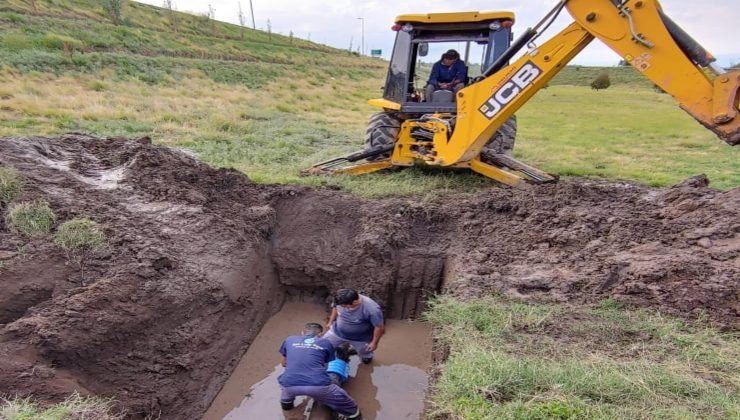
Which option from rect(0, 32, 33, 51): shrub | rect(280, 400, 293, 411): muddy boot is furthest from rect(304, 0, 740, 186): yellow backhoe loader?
rect(0, 32, 33, 51): shrub

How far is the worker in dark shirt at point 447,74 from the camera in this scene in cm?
804

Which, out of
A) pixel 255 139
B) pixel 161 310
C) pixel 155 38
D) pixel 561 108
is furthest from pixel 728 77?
pixel 155 38

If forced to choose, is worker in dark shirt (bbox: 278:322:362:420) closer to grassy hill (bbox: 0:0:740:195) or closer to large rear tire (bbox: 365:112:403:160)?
grassy hill (bbox: 0:0:740:195)

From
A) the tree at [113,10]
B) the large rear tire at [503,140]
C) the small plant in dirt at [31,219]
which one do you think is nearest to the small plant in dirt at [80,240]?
the small plant in dirt at [31,219]

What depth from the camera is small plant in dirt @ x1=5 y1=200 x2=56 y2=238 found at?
5.08 metres

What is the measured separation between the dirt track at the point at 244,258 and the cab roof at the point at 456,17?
2792 millimetres

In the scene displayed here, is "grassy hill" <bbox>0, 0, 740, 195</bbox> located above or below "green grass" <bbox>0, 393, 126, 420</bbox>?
above

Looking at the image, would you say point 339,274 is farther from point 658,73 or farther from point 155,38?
point 155,38

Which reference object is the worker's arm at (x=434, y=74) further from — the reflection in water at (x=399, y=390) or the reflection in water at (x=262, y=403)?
the reflection in water at (x=262, y=403)

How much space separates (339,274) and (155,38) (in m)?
28.6

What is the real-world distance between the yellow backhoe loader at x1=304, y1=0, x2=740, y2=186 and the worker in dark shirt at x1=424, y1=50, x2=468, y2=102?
231 millimetres

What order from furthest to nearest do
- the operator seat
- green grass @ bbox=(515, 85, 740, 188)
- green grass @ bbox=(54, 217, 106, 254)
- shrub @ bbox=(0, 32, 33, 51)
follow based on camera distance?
shrub @ bbox=(0, 32, 33, 51) → green grass @ bbox=(515, 85, 740, 188) → the operator seat → green grass @ bbox=(54, 217, 106, 254)

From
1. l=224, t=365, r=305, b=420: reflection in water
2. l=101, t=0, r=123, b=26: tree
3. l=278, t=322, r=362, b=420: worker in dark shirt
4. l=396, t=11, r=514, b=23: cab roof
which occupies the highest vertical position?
l=101, t=0, r=123, b=26: tree

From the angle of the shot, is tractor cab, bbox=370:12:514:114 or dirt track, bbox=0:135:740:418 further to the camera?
tractor cab, bbox=370:12:514:114
